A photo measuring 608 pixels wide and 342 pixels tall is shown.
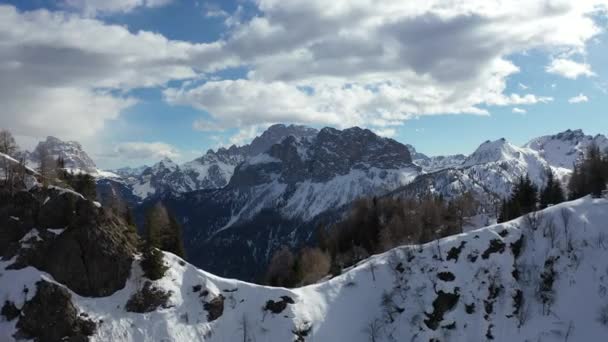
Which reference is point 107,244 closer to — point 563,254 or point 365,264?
point 365,264

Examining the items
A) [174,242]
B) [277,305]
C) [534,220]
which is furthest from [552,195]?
[174,242]

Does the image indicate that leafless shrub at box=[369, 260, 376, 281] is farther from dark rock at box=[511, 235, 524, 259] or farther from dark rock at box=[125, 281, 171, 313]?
dark rock at box=[125, 281, 171, 313]

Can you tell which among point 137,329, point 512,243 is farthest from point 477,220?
point 137,329

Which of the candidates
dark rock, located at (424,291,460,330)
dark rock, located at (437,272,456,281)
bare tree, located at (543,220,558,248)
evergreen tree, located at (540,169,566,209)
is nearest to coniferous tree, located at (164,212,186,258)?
dark rock, located at (424,291,460,330)

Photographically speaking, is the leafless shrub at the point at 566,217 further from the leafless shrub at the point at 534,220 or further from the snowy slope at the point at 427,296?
the leafless shrub at the point at 534,220

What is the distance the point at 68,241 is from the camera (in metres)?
75.1

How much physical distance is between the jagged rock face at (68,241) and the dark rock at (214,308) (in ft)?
43.7

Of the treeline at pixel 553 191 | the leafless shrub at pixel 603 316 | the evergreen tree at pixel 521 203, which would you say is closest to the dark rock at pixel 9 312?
the leafless shrub at pixel 603 316

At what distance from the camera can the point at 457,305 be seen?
85812 mm

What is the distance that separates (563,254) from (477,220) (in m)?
65.5

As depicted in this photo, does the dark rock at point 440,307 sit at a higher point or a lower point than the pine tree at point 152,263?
lower

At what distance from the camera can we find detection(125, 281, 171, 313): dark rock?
242ft

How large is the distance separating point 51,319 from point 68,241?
1239 centimetres

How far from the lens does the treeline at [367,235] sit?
113875mm
